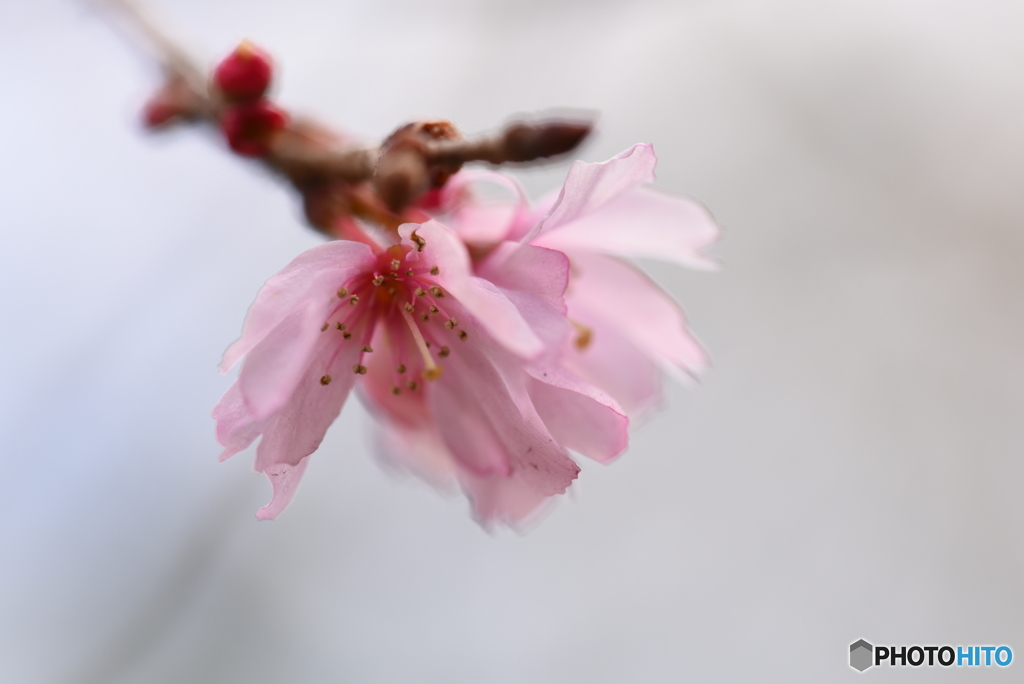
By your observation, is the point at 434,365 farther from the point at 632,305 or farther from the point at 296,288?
the point at 632,305

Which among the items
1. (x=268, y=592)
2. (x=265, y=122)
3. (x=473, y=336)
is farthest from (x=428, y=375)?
(x=268, y=592)

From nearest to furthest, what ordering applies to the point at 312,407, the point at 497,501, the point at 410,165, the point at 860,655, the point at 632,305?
the point at 410,165, the point at 312,407, the point at 497,501, the point at 632,305, the point at 860,655

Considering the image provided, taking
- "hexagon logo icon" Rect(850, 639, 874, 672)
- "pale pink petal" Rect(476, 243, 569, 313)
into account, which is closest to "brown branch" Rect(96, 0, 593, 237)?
"pale pink petal" Rect(476, 243, 569, 313)

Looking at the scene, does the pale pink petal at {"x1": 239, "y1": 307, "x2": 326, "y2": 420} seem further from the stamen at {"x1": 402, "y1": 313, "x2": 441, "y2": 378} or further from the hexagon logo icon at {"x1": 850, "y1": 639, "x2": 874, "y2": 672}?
the hexagon logo icon at {"x1": 850, "y1": 639, "x2": 874, "y2": 672}

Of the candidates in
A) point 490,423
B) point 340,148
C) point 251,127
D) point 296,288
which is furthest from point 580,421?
point 251,127

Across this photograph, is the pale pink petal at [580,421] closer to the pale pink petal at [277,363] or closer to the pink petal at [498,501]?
the pink petal at [498,501]

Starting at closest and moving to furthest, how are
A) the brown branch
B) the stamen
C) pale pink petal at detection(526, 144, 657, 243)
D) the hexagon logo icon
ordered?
the brown branch → pale pink petal at detection(526, 144, 657, 243) → the stamen → the hexagon logo icon
